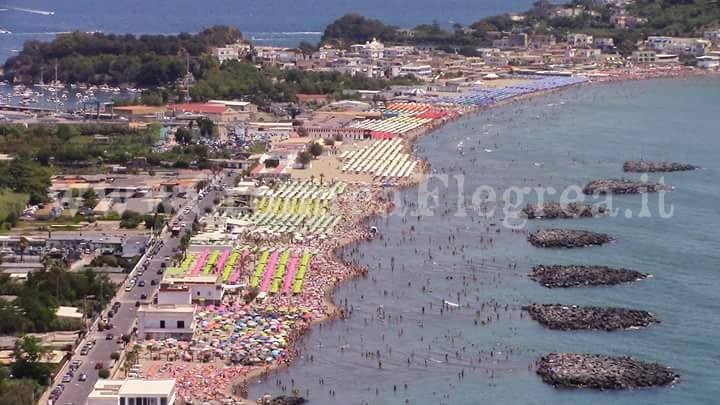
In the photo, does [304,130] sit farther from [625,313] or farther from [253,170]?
[625,313]

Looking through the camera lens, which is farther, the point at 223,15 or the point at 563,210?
the point at 223,15

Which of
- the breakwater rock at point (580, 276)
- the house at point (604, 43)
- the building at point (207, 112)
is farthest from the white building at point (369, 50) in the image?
the breakwater rock at point (580, 276)

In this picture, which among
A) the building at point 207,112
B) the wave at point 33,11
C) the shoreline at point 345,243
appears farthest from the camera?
the wave at point 33,11

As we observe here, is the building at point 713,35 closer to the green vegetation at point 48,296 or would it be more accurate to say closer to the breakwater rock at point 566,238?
the breakwater rock at point 566,238

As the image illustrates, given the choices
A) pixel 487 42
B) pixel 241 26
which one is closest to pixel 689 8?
pixel 487 42

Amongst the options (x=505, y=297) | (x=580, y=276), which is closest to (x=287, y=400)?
(x=505, y=297)

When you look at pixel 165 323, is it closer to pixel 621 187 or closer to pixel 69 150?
pixel 621 187

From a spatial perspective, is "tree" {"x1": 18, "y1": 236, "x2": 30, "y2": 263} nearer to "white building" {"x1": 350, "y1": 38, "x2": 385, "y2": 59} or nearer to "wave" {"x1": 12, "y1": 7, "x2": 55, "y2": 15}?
"white building" {"x1": 350, "y1": 38, "x2": 385, "y2": 59}
